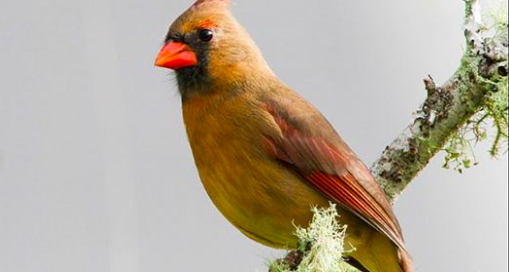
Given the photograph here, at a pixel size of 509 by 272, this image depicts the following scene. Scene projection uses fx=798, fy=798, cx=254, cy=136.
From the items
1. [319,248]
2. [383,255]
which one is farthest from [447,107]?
[319,248]

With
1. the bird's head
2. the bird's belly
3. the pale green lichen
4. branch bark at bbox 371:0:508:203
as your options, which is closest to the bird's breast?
the bird's belly

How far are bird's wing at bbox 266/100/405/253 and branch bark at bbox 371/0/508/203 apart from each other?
0.09m

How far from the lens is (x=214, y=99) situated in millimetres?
3119

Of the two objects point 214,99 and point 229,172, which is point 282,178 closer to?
point 229,172

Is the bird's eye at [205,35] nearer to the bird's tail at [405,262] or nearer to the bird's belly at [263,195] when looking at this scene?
the bird's belly at [263,195]

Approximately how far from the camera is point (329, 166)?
3094mm

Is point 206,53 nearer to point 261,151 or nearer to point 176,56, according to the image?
point 176,56

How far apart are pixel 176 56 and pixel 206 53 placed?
13cm

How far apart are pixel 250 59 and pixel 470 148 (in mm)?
967

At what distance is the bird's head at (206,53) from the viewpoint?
319 cm

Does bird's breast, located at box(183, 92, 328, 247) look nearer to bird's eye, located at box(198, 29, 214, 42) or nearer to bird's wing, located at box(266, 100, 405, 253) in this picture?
bird's wing, located at box(266, 100, 405, 253)

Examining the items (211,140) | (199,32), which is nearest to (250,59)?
(199,32)

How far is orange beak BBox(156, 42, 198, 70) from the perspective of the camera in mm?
3131

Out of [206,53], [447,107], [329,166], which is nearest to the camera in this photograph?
[447,107]
